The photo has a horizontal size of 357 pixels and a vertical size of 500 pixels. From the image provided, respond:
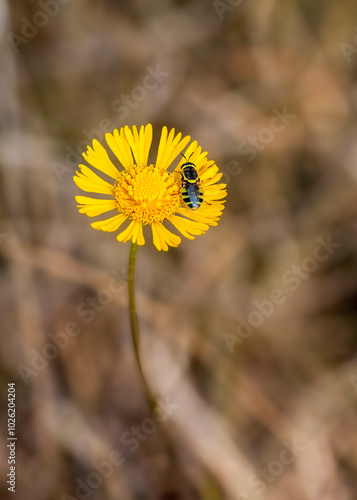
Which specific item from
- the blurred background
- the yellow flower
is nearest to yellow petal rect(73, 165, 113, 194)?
the yellow flower

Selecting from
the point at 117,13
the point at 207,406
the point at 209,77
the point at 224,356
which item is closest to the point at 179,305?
the point at 224,356

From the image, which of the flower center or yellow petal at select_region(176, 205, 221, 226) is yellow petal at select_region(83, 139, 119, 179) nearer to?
the flower center

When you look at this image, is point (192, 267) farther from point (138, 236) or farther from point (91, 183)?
point (138, 236)

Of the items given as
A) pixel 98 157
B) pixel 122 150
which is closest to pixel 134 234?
pixel 98 157

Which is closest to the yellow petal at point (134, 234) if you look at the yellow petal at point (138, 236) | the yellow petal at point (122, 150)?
the yellow petal at point (138, 236)

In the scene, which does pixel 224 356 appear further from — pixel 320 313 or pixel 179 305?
pixel 320 313

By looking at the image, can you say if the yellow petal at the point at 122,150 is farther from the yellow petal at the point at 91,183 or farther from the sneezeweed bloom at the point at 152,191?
the yellow petal at the point at 91,183

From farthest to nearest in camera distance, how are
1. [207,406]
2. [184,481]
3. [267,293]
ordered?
[267,293] → [207,406] → [184,481]
